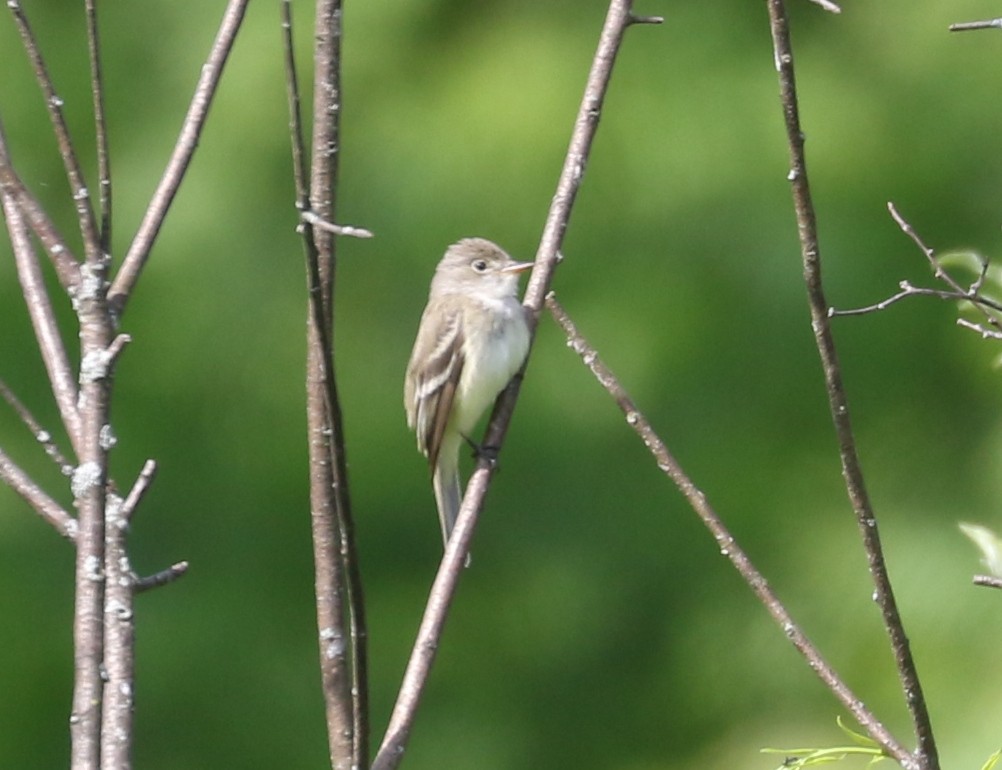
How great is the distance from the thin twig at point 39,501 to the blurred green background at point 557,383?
10.6 feet

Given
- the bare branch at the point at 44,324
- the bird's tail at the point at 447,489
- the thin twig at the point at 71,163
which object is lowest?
the bird's tail at the point at 447,489

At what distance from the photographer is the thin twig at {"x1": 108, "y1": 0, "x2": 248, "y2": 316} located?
188 centimetres

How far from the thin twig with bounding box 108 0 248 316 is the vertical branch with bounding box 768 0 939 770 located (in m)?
0.62

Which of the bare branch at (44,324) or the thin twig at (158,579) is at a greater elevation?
the bare branch at (44,324)

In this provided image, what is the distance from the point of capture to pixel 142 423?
5324mm

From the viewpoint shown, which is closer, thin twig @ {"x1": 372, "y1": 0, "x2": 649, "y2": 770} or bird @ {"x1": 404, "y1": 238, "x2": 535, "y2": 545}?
thin twig @ {"x1": 372, "y1": 0, "x2": 649, "y2": 770}

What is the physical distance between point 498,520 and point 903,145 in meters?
1.84

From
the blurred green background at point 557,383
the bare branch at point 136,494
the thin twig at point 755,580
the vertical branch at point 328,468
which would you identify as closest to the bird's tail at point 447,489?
the blurred green background at point 557,383

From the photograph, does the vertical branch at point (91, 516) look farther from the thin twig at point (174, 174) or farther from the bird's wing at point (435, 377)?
the bird's wing at point (435, 377)

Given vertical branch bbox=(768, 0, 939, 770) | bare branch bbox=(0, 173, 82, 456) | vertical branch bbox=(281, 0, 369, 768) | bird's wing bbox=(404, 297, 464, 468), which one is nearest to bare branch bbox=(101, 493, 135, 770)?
bare branch bbox=(0, 173, 82, 456)

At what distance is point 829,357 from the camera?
5.94 feet

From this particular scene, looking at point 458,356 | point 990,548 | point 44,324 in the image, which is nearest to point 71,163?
point 44,324

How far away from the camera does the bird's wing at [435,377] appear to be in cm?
396

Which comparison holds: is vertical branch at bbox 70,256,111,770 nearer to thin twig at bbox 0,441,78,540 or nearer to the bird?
thin twig at bbox 0,441,78,540
